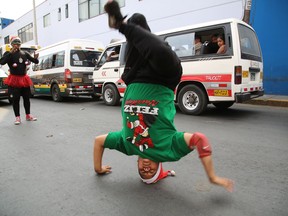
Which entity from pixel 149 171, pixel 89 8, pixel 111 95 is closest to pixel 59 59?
pixel 111 95

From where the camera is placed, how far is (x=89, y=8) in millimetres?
19984

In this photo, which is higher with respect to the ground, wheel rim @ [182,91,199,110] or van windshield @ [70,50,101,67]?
van windshield @ [70,50,101,67]

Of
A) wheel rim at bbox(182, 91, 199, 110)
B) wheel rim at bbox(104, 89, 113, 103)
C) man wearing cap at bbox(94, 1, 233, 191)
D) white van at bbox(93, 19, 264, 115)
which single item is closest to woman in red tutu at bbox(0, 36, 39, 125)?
wheel rim at bbox(104, 89, 113, 103)

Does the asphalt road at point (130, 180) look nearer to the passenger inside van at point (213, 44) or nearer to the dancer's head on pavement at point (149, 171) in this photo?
the dancer's head on pavement at point (149, 171)

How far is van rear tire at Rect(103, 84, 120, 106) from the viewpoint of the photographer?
28.4 ft

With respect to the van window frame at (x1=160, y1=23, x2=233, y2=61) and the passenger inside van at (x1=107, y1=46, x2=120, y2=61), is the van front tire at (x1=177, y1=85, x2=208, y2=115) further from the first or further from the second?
the passenger inside van at (x1=107, y1=46, x2=120, y2=61)

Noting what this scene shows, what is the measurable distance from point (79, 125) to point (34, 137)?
1124 millimetres

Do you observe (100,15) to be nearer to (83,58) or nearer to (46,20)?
(83,58)

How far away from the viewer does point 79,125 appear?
19.1 ft

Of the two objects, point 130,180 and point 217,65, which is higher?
point 217,65

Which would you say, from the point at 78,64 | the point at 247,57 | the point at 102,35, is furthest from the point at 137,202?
the point at 102,35

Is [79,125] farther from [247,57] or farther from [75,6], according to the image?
[75,6]

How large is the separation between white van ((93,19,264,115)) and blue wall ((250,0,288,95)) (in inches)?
146

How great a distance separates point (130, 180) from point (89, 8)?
19209mm
